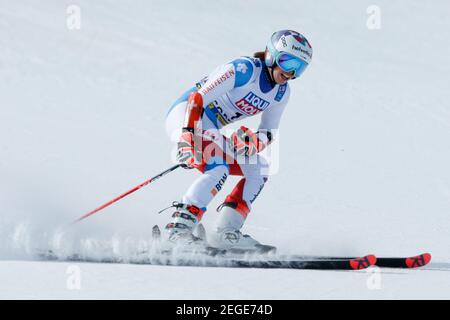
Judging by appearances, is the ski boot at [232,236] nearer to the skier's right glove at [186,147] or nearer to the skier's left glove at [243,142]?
the skier's left glove at [243,142]

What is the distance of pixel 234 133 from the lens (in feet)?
21.6

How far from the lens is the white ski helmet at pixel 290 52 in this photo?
20.8ft

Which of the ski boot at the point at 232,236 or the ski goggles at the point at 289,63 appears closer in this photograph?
the ski goggles at the point at 289,63

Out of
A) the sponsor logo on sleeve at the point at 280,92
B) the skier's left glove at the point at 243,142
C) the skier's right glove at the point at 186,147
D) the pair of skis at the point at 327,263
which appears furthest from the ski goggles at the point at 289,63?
the pair of skis at the point at 327,263

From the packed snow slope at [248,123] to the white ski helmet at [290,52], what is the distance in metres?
1.72

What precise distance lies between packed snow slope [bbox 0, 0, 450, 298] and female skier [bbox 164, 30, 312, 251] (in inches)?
25.1

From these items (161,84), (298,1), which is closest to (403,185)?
(161,84)

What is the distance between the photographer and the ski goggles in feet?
20.8

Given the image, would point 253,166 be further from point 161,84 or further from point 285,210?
point 161,84

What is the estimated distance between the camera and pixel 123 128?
495 inches

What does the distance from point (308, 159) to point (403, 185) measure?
61.3 inches

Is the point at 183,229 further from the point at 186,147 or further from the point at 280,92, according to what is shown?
the point at 280,92

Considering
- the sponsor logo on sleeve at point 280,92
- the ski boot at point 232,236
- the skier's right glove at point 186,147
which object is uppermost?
the sponsor logo on sleeve at point 280,92

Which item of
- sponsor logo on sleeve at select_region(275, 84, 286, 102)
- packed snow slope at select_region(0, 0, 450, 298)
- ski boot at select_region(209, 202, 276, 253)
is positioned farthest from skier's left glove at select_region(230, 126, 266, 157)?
packed snow slope at select_region(0, 0, 450, 298)
